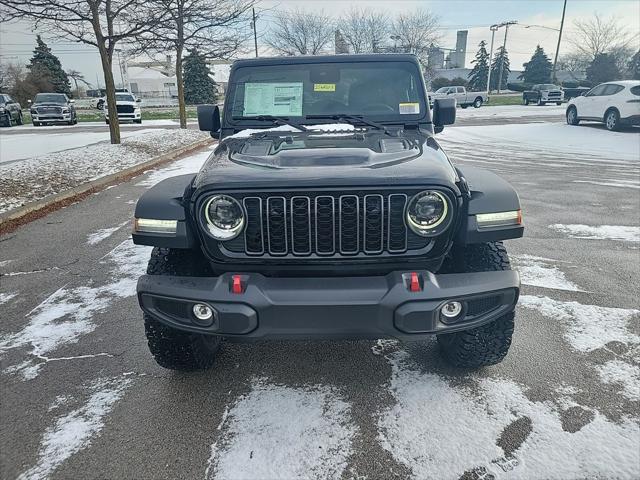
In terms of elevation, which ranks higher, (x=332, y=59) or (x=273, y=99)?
(x=332, y=59)

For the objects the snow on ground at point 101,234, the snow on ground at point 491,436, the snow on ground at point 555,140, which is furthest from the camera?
the snow on ground at point 555,140

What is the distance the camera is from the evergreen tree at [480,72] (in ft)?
207

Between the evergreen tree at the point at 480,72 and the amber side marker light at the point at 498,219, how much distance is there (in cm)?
6617

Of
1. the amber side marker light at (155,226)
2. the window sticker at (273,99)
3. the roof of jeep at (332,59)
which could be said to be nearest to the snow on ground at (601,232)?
the roof of jeep at (332,59)

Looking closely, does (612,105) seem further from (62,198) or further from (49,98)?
(49,98)

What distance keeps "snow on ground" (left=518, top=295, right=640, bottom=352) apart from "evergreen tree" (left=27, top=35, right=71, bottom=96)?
53.5 metres

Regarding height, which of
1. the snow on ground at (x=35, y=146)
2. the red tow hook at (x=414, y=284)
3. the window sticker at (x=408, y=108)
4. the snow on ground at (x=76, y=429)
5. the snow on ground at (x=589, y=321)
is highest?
the window sticker at (x=408, y=108)

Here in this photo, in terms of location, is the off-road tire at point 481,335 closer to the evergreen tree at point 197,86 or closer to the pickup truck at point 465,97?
the pickup truck at point 465,97

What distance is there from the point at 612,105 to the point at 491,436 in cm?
1682

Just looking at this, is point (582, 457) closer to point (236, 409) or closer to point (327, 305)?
point (327, 305)

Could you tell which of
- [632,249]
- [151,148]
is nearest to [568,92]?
[151,148]

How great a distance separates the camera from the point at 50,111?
2319 cm

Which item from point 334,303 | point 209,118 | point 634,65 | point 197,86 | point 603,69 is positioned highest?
point 634,65

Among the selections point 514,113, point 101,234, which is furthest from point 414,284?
point 514,113
